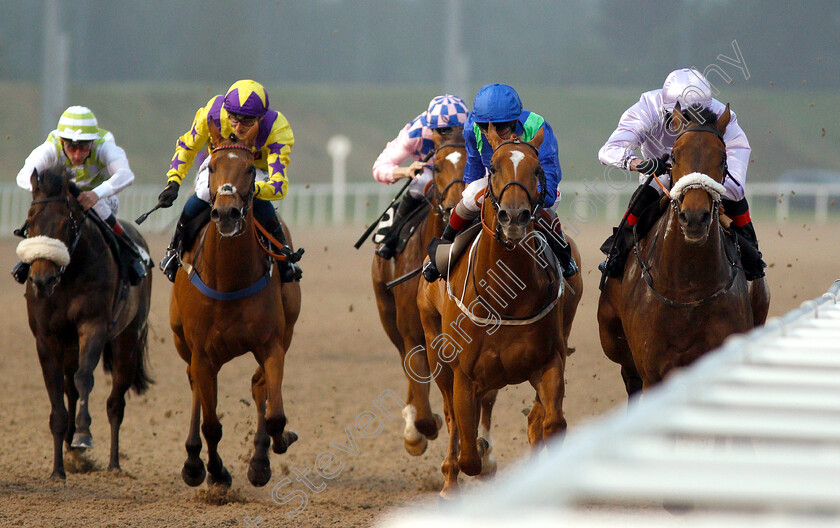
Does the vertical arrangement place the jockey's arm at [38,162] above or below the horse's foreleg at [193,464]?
above

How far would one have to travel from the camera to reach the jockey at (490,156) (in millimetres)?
5289

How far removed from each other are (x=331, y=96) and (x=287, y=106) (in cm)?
289

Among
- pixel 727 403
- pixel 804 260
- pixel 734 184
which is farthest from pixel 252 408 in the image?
pixel 804 260

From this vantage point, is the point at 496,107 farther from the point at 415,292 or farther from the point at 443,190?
the point at 415,292

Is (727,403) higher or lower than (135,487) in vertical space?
higher

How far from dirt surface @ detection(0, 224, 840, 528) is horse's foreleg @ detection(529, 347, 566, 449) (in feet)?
3.92

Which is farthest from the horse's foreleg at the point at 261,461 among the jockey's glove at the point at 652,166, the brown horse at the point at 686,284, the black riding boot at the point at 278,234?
the jockey's glove at the point at 652,166

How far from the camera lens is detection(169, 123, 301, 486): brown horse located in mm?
5656

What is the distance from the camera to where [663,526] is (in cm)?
176

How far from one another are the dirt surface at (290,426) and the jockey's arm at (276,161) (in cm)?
164

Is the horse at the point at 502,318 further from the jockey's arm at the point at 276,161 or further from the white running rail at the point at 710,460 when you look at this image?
the white running rail at the point at 710,460

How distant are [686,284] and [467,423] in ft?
4.03

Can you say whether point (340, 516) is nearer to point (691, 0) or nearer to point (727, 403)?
point (727, 403)

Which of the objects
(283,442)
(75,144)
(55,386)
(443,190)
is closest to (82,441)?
(55,386)
